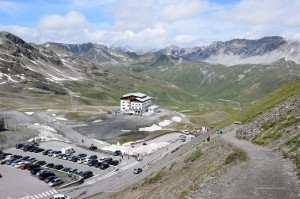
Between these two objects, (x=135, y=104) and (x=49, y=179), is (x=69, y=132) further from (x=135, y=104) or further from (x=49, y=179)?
(x=49, y=179)

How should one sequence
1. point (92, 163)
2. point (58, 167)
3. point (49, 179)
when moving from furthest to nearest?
point (92, 163) → point (58, 167) → point (49, 179)

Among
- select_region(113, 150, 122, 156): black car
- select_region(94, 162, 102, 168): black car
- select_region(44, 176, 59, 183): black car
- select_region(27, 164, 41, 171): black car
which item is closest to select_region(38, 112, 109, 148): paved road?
select_region(113, 150, 122, 156): black car

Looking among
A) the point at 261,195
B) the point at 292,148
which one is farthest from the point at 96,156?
the point at 261,195

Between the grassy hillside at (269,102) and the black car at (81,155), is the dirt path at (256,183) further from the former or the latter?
the black car at (81,155)

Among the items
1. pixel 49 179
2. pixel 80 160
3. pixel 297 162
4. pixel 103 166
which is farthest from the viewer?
pixel 80 160

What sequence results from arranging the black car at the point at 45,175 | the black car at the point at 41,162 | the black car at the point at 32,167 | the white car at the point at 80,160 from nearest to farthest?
the black car at the point at 45,175, the black car at the point at 32,167, the black car at the point at 41,162, the white car at the point at 80,160

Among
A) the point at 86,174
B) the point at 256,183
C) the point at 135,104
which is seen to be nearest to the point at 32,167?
the point at 86,174

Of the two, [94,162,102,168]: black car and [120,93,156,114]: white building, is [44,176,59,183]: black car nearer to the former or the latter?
[94,162,102,168]: black car

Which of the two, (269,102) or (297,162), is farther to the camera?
(269,102)

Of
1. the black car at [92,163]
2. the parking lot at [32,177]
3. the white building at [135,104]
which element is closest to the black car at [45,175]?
the parking lot at [32,177]
